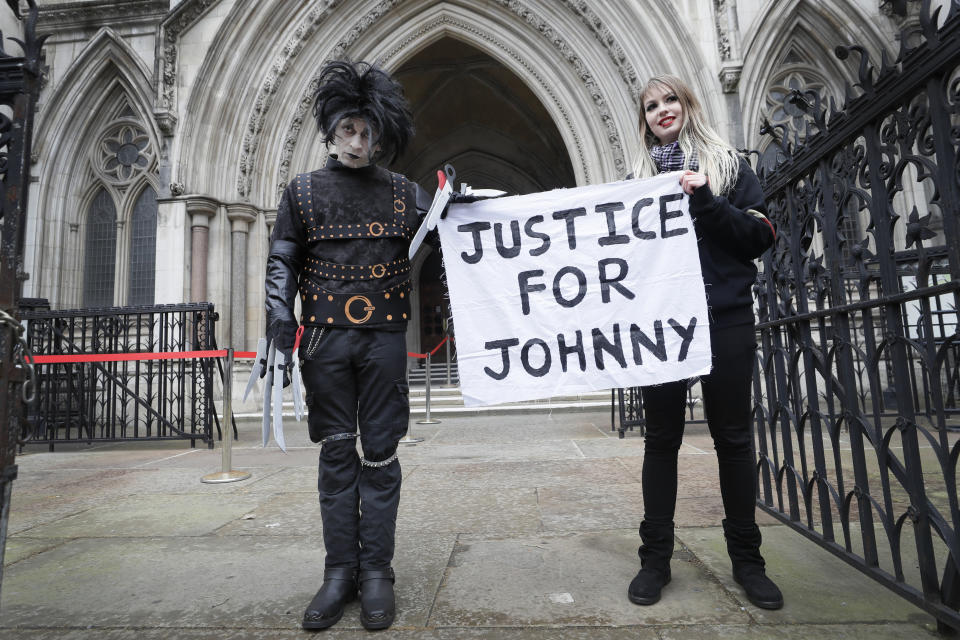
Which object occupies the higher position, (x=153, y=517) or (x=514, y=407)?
(x=514, y=407)

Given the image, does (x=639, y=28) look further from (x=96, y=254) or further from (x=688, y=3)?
(x=96, y=254)

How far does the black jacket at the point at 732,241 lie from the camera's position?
2039mm

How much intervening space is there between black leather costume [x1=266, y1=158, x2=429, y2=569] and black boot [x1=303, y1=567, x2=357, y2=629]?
51 mm

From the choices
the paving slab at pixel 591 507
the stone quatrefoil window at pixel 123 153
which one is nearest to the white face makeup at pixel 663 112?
the paving slab at pixel 591 507

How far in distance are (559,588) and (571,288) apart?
1.22 m

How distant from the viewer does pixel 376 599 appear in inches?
77.8

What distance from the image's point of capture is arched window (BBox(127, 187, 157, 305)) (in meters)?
11.8

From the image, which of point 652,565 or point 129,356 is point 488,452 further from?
point 129,356

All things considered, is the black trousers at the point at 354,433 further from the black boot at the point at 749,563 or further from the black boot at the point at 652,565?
the black boot at the point at 749,563

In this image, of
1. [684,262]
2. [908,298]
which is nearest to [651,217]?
[684,262]

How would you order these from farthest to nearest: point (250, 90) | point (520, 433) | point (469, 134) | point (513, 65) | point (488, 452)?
1. point (469, 134)
2. point (513, 65)
3. point (250, 90)
4. point (520, 433)
5. point (488, 452)

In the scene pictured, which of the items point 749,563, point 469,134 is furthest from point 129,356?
point 469,134

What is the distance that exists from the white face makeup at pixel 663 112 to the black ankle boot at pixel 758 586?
1.75 metres

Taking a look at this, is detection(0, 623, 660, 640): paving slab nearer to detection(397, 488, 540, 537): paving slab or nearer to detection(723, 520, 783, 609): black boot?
detection(723, 520, 783, 609): black boot
